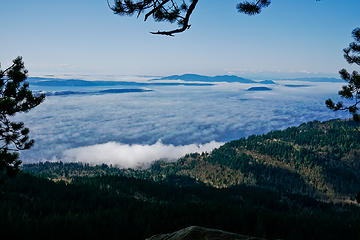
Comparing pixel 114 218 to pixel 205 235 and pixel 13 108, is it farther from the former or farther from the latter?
pixel 205 235

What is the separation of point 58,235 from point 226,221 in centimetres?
6631

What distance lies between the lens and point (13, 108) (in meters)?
21.2

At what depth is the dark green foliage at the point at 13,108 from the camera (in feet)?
68.8

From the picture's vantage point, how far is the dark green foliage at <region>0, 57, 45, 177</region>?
826 inches

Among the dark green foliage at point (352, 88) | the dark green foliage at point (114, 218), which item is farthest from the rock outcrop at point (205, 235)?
the dark green foliage at point (114, 218)

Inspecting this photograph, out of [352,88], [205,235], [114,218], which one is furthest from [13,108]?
[114,218]

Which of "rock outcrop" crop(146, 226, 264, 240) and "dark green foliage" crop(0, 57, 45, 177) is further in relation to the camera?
"dark green foliage" crop(0, 57, 45, 177)

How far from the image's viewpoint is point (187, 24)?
1091 centimetres

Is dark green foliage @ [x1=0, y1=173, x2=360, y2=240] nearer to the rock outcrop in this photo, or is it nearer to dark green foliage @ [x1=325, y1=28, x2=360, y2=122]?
dark green foliage @ [x1=325, y1=28, x2=360, y2=122]

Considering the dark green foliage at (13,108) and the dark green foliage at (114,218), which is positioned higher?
the dark green foliage at (13,108)

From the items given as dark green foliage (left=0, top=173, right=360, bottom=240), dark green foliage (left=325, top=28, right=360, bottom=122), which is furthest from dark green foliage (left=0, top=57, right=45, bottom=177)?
dark green foliage (left=0, top=173, right=360, bottom=240)

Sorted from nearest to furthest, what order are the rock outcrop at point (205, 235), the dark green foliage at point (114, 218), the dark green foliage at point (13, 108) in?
the rock outcrop at point (205, 235)
the dark green foliage at point (13, 108)
the dark green foliage at point (114, 218)

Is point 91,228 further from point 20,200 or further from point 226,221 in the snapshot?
point 20,200

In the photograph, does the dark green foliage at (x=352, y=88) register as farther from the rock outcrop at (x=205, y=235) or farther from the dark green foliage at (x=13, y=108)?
the dark green foliage at (x=13, y=108)
